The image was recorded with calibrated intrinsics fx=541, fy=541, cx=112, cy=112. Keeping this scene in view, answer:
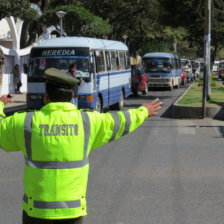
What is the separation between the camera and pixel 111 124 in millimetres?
3463

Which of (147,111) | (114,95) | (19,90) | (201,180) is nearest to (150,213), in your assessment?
(201,180)

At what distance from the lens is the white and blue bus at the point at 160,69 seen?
3378 cm

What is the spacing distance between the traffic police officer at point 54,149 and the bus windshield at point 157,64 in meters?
31.1

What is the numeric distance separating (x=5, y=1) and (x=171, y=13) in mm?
9572

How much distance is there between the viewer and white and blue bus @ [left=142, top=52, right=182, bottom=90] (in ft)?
111

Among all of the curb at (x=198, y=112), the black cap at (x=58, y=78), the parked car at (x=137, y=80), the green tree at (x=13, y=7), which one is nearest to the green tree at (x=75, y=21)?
the parked car at (x=137, y=80)

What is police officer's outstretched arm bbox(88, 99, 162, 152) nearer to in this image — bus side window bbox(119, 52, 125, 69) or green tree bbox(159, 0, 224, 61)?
bus side window bbox(119, 52, 125, 69)

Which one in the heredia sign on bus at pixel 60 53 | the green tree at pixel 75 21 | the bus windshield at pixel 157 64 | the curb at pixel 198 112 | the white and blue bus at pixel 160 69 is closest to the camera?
the heredia sign on bus at pixel 60 53

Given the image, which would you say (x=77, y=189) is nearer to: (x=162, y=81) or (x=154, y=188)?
(x=154, y=188)

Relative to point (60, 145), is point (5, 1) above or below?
above

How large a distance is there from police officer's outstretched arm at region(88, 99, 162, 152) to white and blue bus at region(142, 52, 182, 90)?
30.2 meters

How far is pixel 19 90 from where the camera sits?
30156 millimetres

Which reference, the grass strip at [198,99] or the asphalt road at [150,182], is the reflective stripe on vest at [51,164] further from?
the grass strip at [198,99]

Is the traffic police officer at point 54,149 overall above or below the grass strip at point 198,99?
above
